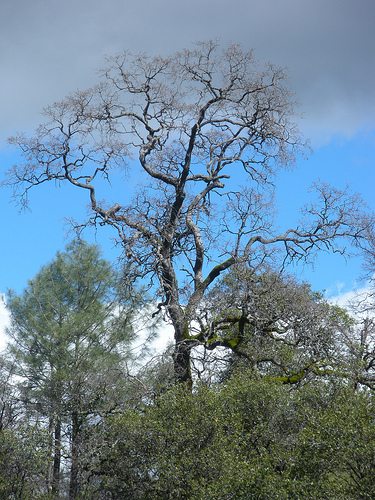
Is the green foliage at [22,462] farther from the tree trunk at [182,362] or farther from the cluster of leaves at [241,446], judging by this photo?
the tree trunk at [182,362]

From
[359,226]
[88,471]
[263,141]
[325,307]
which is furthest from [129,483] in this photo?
[263,141]

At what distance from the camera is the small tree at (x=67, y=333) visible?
599 inches

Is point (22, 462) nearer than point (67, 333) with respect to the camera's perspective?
Yes

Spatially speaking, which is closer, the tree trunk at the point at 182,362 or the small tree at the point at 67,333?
the tree trunk at the point at 182,362

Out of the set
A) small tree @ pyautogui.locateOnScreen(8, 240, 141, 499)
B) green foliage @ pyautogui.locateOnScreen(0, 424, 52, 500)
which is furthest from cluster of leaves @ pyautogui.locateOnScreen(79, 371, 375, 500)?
small tree @ pyautogui.locateOnScreen(8, 240, 141, 499)

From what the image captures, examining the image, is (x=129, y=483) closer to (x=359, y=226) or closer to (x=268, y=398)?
(x=268, y=398)

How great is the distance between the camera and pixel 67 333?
16875 mm

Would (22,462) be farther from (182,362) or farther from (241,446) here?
(182,362)

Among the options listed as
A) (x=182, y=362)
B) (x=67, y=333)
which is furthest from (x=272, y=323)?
(x=67, y=333)

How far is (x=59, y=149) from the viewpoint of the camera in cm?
1653

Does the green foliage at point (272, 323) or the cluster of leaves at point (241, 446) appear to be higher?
the green foliage at point (272, 323)

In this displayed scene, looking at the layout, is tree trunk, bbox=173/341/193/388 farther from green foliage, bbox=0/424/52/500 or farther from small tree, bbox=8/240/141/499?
green foliage, bbox=0/424/52/500

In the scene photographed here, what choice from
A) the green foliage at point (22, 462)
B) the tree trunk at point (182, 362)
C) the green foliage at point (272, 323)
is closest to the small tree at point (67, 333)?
the tree trunk at point (182, 362)

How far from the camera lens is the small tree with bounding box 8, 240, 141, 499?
15211 mm
